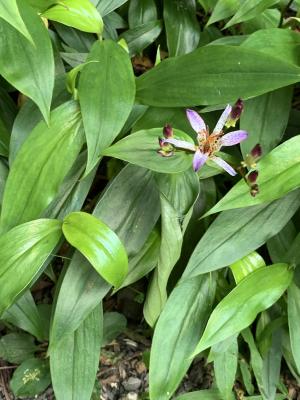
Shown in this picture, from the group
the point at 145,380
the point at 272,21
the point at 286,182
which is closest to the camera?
the point at 286,182

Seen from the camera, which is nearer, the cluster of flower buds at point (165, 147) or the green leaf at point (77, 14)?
the cluster of flower buds at point (165, 147)

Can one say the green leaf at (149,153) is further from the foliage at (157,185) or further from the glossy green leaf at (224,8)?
the glossy green leaf at (224,8)

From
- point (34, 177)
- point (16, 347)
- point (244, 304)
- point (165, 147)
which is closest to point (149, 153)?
point (165, 147)


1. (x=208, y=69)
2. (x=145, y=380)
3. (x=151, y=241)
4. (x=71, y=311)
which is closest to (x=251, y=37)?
(x=208, y=69)

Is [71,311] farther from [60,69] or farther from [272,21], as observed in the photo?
[272,21]

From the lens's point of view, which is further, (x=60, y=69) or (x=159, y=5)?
(x=159, y=5)

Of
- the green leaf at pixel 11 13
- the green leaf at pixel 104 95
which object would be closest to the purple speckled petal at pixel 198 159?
the green leaf at pixel 104 95

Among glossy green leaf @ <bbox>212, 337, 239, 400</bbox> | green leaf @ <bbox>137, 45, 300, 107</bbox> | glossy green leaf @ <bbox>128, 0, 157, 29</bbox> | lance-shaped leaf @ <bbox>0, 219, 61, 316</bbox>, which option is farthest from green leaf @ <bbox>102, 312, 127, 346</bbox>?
glossy green leaf @ <bbox>128, 0, 157, 29</bbox>
